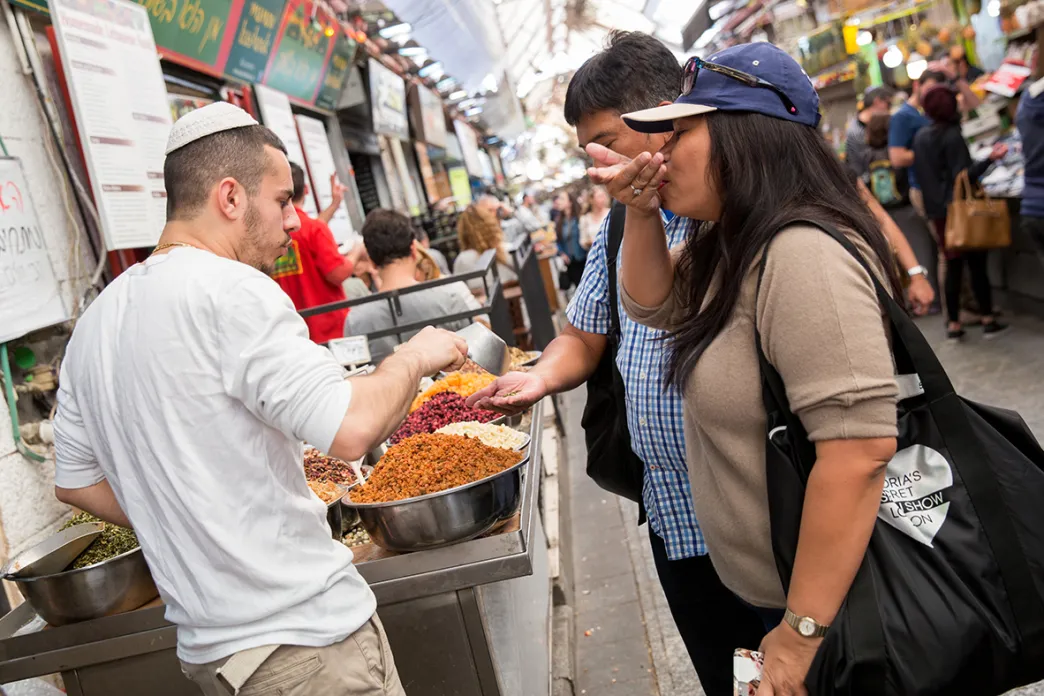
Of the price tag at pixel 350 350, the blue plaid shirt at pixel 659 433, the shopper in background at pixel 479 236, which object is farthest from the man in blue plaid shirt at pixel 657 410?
the shopper in background at pixel 479 236

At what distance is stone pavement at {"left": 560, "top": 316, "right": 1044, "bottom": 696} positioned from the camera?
3.85 meters

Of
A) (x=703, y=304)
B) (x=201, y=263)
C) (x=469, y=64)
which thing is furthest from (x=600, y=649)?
(x=469, y=64)

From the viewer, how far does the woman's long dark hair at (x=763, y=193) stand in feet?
4.95

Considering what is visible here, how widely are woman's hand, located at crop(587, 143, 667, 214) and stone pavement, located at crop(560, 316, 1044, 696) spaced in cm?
251

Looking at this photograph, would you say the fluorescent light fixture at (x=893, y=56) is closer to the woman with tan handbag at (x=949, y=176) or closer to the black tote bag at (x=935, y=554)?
the woman with tan handbag at (x=949, y=176)

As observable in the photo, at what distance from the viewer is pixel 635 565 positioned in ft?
16.3

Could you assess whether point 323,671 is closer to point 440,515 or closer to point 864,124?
point 440,515

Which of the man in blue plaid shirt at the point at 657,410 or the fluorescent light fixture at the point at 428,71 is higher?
the fluorescent light fixture at the point at 428,71

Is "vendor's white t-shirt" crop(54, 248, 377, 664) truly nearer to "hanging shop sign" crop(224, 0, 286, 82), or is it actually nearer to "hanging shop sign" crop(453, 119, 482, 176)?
"hanging shop sign" crop(224, 0, 286, 82)

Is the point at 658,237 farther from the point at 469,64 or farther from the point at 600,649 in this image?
the point at 469,64

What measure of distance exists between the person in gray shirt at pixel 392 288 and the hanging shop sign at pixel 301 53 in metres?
3.25

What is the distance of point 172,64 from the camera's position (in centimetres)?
582

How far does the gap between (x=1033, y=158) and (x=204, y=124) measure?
599cm

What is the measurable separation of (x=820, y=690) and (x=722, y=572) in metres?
0.33
